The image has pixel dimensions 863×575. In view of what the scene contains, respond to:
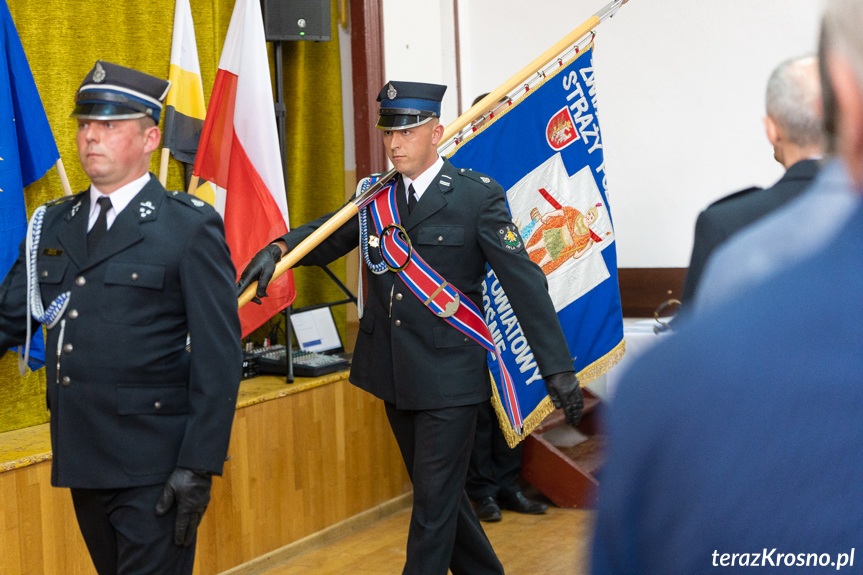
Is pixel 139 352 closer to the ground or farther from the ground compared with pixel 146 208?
closer to the ground

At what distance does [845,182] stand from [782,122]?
120 centimetres

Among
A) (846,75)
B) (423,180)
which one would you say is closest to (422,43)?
(423,180)

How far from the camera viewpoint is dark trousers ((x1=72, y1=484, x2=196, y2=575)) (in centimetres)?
183

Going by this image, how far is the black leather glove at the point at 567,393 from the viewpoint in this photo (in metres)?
2.52

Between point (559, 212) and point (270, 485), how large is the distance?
1.50 metres

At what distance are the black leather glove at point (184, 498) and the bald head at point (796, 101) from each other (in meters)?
1.27

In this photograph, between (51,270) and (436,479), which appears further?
(436,479)

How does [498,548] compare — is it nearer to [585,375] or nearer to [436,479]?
[585,375]

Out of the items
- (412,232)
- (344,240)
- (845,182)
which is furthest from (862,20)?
(344,240)

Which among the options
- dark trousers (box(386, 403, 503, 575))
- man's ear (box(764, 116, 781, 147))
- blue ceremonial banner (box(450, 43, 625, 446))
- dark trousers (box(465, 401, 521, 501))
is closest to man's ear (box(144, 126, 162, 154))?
dark trousers (box(386, 403, 503, 575))

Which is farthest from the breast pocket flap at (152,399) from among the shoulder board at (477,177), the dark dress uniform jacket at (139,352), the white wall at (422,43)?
the white wall at (422,43)

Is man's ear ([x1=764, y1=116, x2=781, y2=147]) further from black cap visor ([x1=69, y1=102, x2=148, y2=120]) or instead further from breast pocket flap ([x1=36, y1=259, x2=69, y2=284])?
breast pocket flap ([x1=36, y1=259, x2=69, y2=284])

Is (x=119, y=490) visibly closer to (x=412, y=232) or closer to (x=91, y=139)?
(x=91, y=139)

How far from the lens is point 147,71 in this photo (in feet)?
11.5
